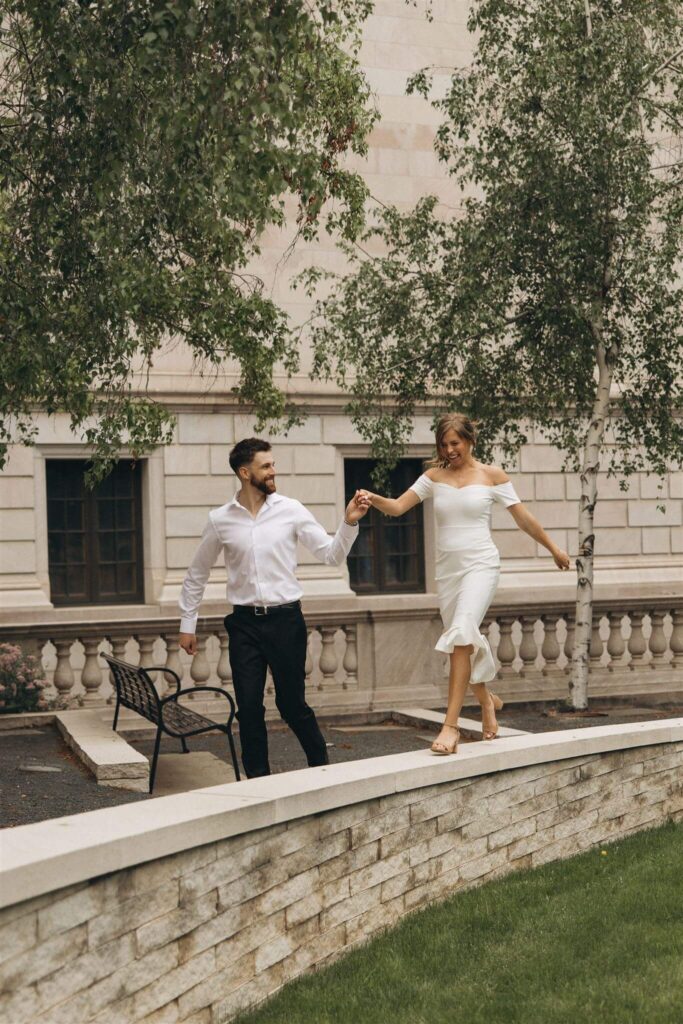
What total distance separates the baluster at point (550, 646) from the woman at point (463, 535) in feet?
26.8

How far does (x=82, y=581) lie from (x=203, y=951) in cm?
1590

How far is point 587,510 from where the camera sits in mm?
15250

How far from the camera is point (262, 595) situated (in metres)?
7.27

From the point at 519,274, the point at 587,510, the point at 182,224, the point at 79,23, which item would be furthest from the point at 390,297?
the point at 79,23

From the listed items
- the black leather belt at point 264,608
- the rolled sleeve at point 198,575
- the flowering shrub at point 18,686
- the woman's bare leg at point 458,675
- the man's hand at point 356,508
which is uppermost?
the man's hand at point 356,508

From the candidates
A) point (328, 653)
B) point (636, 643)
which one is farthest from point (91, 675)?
point (636, 643)

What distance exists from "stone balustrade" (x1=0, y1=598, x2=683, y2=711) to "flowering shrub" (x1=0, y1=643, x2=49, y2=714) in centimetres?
30

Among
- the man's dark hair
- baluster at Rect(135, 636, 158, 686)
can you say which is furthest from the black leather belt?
baluster at Rect(135, 636, 158, 686)

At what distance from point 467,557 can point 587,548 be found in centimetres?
785

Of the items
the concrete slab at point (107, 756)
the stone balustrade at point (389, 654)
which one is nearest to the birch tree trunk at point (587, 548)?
the stone balustrade at point (389, 654)

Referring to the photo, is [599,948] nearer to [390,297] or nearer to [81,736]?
[81,736]

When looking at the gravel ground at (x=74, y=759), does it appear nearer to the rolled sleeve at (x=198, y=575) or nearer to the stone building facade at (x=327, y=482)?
the rolled sleeve at (x=198, y=575)

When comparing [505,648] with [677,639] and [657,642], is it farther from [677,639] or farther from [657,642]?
[677,639]

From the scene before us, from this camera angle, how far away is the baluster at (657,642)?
16.1 m
